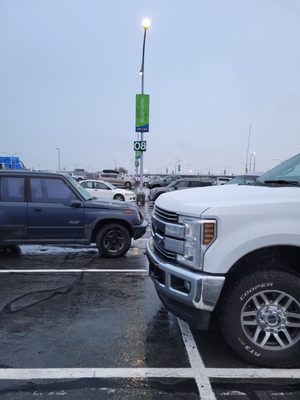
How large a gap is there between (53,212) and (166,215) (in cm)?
476

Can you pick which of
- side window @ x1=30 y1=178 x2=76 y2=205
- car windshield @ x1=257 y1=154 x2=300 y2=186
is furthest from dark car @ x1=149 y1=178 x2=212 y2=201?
car windshield @ x1=257 y1=154 x2=300 y2=186

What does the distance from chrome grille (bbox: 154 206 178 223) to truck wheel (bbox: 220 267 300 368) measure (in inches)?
33.5

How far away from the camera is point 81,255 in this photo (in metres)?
9.14

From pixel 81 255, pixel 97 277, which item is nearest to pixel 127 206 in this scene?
pixel 81 255

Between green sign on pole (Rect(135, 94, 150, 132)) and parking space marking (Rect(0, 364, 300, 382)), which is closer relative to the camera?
parking space marking (Rect(0, 364, 300, 382))

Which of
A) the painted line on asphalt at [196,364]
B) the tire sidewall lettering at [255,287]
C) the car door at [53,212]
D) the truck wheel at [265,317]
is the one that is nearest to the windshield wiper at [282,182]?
the truck wheel at [265,317]

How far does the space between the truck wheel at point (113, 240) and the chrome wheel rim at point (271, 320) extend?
522 centimetres

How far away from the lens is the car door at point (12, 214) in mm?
8398

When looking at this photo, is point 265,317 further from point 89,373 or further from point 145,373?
point 89,373

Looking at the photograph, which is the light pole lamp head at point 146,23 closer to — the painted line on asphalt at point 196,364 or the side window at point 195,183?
the side window at point 195,183

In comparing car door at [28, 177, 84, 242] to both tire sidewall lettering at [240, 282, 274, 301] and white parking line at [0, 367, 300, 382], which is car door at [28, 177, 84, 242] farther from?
tire sidewall lettering at [240, 282, 274, 301]

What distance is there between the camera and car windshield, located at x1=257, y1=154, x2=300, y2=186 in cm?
445

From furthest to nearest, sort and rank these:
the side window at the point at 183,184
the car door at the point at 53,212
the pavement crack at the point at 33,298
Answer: the side window at the point at 183,184 < the car door at the point at 53,212 < the pavement crack at the point at 33,298

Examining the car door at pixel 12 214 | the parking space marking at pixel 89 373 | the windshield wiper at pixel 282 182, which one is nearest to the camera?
the parking space marking at pixel 89 373
